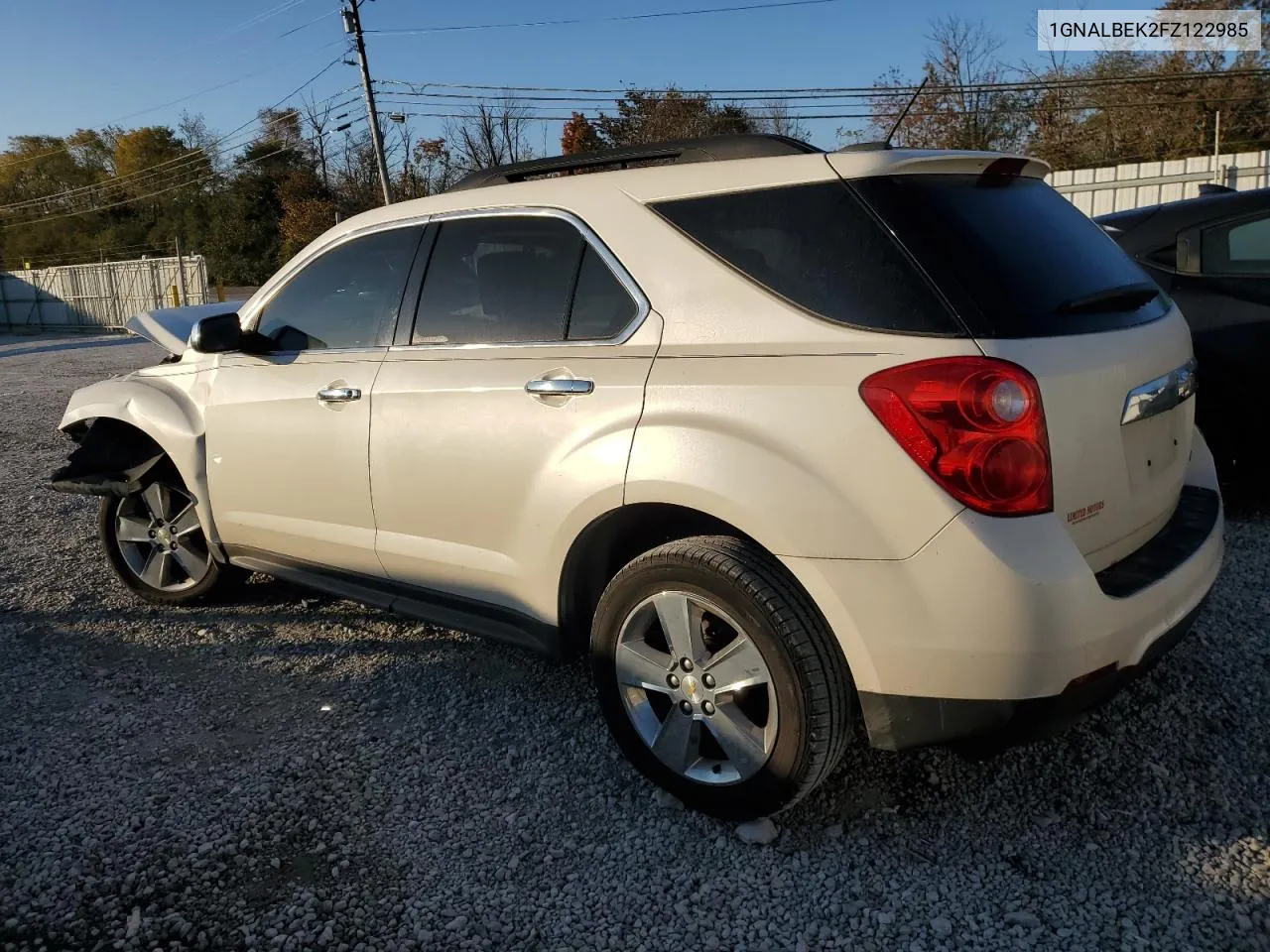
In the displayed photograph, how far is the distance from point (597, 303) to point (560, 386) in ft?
0.91

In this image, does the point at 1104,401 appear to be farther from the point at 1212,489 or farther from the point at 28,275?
the point at 28,275

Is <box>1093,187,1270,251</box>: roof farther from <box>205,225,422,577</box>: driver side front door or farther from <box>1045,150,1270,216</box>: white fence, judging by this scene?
<box>1045,150,1270,216</box>: white fence

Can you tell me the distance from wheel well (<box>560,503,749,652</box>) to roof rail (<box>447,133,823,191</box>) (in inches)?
40.4

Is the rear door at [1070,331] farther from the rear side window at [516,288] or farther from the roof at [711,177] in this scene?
the rear side window at [516,288]

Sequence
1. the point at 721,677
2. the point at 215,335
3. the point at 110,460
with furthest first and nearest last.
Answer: the point at 110,460 < the point at 215,335 < the point at 721,677

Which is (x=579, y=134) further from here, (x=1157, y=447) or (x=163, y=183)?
(x=1157, y=447)

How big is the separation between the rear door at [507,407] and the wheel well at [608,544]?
5cm

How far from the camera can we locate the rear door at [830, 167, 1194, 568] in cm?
227

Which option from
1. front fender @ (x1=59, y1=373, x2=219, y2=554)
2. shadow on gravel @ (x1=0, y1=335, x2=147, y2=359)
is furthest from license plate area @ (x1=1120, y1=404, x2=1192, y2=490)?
shadow on gravel @ (x1=0, y1=335, x2=147, y2=359)

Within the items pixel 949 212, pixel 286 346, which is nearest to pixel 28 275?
pixel 286 346

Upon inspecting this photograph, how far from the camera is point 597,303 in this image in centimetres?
290

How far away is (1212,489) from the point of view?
9.98ft

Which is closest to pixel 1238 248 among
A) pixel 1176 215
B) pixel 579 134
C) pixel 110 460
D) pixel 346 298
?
pixel 1176 215

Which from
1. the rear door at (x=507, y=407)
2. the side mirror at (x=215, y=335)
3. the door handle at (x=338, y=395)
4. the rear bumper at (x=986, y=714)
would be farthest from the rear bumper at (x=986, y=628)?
the side mirror at (x=215, y=335)
